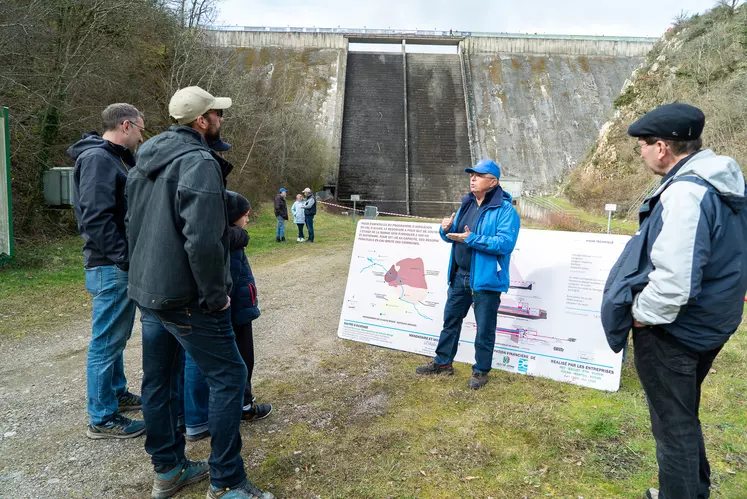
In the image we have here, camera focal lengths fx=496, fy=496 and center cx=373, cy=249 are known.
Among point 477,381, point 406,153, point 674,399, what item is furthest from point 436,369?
point 406,153

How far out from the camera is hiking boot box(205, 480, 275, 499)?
106 inches

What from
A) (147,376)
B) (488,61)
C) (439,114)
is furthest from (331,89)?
(147,376)

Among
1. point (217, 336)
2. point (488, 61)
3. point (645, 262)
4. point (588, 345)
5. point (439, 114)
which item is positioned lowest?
point (588, 345)

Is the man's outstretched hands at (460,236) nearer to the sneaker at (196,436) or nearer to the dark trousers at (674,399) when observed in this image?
the dark trousers at (674,399)

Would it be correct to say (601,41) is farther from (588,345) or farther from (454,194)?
(588,345)

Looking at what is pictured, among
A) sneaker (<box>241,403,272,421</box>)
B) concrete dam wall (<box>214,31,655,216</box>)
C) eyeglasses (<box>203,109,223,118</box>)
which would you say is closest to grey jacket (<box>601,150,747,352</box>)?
eyeglasses (<box>203,109,223,118</box>)

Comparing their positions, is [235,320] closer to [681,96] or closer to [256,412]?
[256,412]

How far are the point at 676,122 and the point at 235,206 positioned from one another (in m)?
2.55

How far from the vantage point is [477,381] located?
174 inches

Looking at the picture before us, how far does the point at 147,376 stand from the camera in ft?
8.98

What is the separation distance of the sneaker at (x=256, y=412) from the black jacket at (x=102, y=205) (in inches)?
55.9

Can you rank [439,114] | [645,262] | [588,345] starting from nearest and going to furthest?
[645,262] < [588,345] < [439,114]

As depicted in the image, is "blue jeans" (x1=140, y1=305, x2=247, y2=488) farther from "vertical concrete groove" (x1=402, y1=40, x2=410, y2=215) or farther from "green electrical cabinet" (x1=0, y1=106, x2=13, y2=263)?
"vertical concrete groove" (x1=402, y1=40, x2=410, y2=215)

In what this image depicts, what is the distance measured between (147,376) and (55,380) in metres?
2.53
